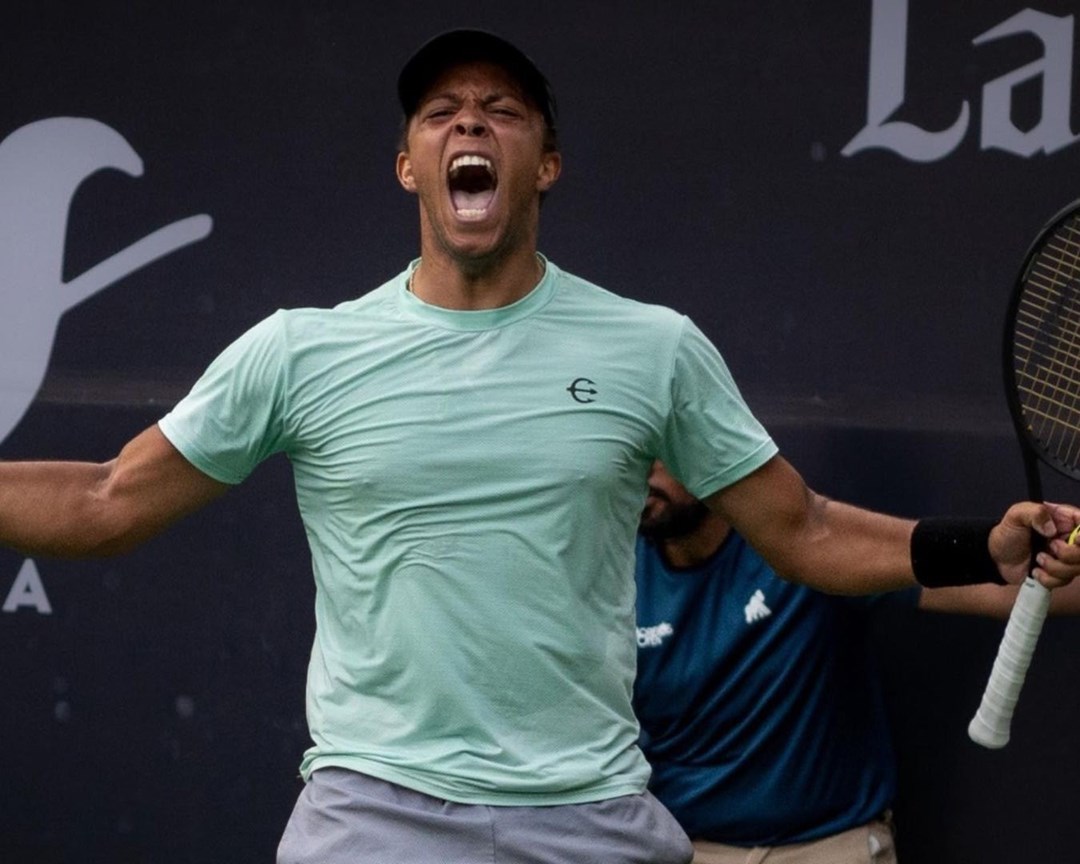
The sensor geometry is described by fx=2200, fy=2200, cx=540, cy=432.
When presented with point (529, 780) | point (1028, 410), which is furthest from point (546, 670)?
point (1028, 410)

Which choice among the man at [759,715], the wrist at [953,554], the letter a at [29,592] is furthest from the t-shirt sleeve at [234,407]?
the letter a at [29,592]

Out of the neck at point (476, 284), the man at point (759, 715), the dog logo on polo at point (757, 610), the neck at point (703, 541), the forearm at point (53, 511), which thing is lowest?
the man at point (759, 715)

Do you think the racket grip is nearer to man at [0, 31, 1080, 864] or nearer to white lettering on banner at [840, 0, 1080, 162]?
man at [0, 31, 1080, 864]

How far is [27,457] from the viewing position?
4.40 metres

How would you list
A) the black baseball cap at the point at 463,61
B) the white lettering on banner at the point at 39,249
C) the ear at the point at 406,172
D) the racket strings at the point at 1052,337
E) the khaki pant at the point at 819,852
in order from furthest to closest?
the white lettering on banner at the point at 39,249
the khaki pant at the point at 819,852
the racket strings at the point at 1052,337
the ear at the point at 406,172
the black baseball cap at the point at 463,61

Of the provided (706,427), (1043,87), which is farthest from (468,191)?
(1043,87)

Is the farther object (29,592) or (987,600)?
(29,592)

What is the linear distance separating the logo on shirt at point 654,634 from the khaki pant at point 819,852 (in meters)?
0.37

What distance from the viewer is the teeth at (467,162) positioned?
294 centimetres

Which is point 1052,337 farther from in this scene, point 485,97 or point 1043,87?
point 485,97

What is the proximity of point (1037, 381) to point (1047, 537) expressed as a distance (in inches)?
37.2

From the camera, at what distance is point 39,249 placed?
437 cm

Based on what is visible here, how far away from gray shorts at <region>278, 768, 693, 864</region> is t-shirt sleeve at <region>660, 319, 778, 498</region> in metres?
0.47

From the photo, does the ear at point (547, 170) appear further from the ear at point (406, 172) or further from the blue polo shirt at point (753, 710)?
the blue polo shirt at point (753, 710)
